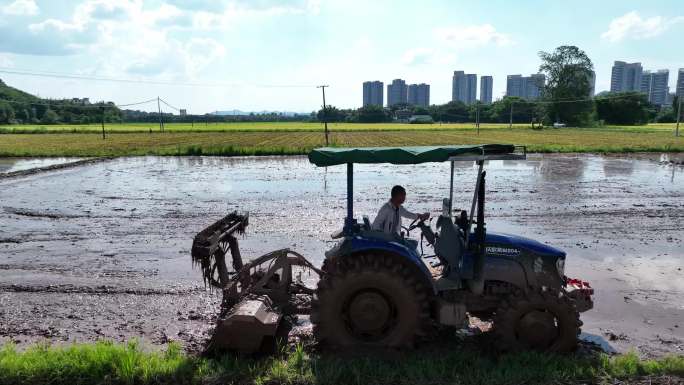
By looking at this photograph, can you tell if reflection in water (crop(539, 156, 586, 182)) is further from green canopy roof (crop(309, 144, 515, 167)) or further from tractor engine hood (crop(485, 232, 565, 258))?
green canopy roof (crop(309, 144, 515, 167))

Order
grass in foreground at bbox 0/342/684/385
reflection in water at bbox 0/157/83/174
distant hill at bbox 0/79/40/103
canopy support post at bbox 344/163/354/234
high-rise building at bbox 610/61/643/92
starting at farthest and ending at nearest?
high-rise building at bbox 610/61/643/92
distant hill at bbox 0/79/40/103
reflection in water at bbox 0/157/83/174
canopy support post at bbox 344/163/354/234
grass in foreground at bbox 0/342/684/385

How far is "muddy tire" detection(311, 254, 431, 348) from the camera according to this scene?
485 cm

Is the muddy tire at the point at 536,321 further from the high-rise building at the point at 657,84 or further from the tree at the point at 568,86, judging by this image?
the high-rise building at the point at 657,84

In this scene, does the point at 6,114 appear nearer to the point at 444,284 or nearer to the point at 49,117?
the point at 49,117

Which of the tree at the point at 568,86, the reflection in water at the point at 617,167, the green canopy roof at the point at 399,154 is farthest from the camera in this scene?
the tree at the point at 568,86

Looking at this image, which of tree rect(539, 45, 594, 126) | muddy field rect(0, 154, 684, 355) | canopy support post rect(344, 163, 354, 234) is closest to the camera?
canopy support post rect(344, 163, 354, 234)

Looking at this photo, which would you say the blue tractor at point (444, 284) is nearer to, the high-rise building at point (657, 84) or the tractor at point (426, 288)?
the tractor at point (426, 288)

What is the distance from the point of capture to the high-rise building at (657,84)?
16025 centimetres

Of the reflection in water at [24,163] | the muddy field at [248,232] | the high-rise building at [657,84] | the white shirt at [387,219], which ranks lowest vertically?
the muddy field at [248,232]

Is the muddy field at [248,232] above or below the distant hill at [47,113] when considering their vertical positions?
below

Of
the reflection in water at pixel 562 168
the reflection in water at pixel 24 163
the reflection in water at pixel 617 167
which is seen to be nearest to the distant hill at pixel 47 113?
the reflection in water at pixel 24 163

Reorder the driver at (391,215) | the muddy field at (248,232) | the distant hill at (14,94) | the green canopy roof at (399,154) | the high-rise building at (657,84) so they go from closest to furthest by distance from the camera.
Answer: the green canopy roof at (399,154) → the driver at (391,215) → the muddy field at (248,232) → the distant hill at (14,94) → the high-rise building at (657,84)

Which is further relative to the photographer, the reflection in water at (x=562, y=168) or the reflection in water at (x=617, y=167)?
the reflection in water at (x=617, y=167)

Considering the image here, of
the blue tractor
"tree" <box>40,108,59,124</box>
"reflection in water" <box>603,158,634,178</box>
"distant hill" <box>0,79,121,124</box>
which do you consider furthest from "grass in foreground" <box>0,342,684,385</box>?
"tree" <box>40,108,59,124</box>
